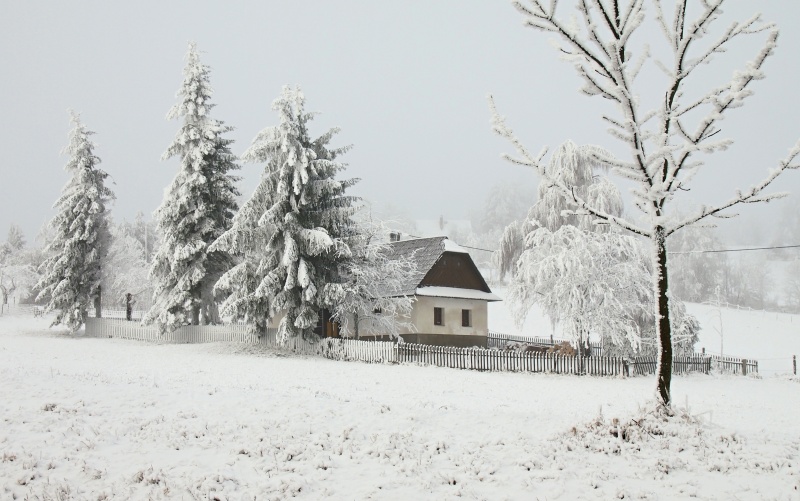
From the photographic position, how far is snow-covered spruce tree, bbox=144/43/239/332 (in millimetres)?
35219

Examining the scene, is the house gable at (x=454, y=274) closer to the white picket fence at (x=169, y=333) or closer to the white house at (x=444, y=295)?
the white house at (x=444, y=295)

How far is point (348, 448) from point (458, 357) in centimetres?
1671

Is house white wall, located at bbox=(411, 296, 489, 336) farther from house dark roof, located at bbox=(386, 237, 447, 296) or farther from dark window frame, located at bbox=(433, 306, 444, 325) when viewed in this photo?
house dark roof, located at bbox=(386, 237, 447, 296)

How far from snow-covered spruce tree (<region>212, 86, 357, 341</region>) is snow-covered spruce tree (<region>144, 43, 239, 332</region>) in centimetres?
557

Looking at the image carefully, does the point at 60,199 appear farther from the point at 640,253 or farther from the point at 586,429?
the point at 586,429

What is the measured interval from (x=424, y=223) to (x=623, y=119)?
16928cm

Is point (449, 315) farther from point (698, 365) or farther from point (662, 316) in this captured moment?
point (662, 316)

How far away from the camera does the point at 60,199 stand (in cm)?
4000

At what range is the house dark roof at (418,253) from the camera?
36.0m

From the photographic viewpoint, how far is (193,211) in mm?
36156

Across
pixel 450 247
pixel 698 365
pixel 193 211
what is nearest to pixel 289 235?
pixel 193 211

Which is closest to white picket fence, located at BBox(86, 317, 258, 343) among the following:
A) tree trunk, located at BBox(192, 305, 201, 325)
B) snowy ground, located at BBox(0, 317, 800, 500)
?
tree trunk, located at BBox(192, 305, 201, 325)

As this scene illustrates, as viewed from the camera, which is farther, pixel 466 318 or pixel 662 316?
pixel 466 318

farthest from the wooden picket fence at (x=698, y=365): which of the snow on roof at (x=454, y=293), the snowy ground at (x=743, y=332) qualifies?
the snow on roof at (x=454, y=293)
